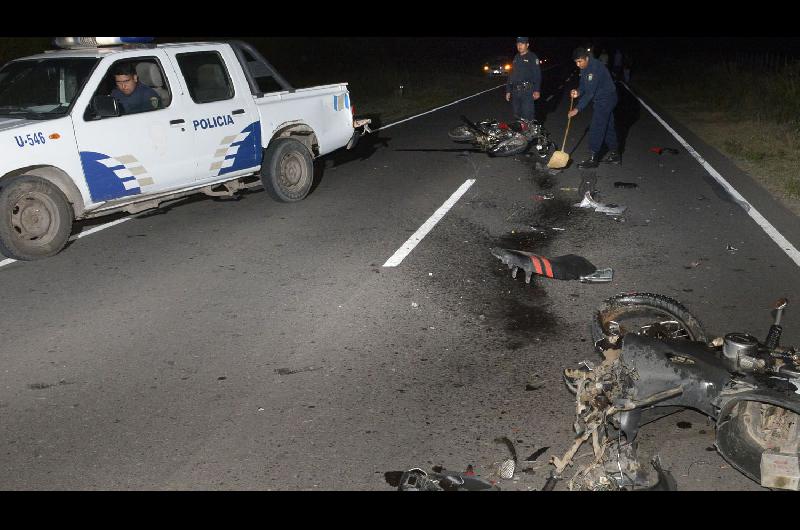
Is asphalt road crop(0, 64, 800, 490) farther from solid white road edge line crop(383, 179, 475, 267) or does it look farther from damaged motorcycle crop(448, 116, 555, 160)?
damaged motorcycle crop(448, 116, 555, 160)

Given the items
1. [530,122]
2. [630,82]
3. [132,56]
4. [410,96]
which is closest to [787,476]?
[132,56]

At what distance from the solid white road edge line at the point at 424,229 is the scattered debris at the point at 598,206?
5.78 feet

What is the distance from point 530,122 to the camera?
13711 mm

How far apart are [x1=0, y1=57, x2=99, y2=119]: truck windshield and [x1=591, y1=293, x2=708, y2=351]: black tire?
20.0ft

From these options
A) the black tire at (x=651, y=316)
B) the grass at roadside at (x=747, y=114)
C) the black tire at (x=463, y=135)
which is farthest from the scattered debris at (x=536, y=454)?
the black tire at (x=463, y=135)

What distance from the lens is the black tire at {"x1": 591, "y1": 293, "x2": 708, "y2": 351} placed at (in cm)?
473

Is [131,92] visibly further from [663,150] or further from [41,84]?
[663,150]

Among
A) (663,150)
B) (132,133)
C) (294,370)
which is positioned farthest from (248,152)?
(663,150)

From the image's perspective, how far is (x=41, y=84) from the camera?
8445 millimetres

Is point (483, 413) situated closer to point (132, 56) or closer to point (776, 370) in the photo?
point (776, 370)

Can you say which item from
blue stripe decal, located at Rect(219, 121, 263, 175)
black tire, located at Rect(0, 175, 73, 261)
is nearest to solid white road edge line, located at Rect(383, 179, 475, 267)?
blue stripe decal, located at Rect(219, 121, 263, 175)

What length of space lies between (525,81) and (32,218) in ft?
31.4

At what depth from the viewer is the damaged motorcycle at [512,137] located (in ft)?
44.2

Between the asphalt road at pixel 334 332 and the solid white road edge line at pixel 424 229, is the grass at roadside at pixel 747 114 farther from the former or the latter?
the solid white road edge line at pixel 424 229
